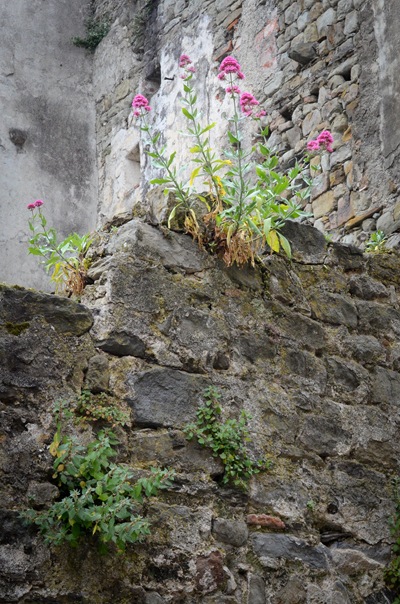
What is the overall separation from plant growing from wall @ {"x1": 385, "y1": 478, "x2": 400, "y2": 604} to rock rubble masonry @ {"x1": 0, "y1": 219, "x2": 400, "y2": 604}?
33 millimetres

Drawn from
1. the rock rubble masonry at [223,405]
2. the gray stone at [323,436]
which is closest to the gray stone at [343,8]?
the rock rubble masonry at [223,405]

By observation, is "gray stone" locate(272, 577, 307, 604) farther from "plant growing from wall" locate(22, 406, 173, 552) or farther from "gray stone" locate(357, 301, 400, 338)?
"gray stone" locate(357, 301, 400, 338)

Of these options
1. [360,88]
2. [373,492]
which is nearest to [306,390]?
[373,492]

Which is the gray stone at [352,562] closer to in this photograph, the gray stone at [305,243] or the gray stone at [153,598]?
the gray stone at [153,598]

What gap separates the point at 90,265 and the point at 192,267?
1.31 ft

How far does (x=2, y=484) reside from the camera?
2613mm

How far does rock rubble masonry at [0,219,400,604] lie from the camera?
2.73 m

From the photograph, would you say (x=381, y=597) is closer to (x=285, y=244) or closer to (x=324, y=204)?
(x=285, y=244)

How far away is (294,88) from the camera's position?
6.36 meters

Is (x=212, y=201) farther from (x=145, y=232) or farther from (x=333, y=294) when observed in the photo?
(x=333, y=294)

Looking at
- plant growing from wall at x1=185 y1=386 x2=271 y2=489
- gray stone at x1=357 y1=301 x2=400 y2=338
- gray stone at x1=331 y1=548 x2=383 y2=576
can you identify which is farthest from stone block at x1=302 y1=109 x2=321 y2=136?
gray stone at x1=331 y1=548 x2=383 y2=576

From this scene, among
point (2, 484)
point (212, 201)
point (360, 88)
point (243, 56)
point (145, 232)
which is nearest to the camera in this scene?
point (2, 484)

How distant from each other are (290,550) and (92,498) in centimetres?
88

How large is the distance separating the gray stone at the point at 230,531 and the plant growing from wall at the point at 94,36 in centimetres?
730
